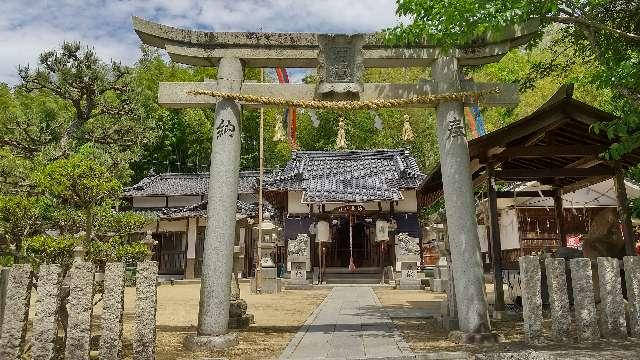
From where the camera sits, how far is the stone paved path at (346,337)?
5.61 meters

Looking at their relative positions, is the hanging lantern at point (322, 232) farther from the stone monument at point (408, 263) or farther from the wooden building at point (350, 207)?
the stone monument at point (408, 263)

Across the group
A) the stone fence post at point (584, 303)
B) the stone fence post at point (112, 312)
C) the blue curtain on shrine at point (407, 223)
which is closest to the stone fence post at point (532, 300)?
the stone fence post at point (584, 303)

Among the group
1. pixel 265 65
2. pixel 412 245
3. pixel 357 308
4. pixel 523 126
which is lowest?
pixel 357 308

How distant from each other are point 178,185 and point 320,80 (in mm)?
27695

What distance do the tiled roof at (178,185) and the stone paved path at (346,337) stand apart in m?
22.1

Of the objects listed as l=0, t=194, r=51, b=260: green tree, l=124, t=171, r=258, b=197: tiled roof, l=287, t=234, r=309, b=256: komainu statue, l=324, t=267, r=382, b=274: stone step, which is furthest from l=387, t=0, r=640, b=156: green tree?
l=124, t=171, r=258, b=197: tiled roof

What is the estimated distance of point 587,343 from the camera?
18.0 ft

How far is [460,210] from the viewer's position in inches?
266

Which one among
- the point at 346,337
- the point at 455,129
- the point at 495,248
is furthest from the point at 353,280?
the point at 455,129

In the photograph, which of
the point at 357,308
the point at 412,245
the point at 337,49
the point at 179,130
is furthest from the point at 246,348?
the point at 179,130

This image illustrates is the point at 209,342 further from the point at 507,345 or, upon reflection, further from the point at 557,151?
the point at 557,151

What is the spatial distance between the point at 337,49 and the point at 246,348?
194 inches

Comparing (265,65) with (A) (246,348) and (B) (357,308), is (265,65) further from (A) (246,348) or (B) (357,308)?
(B) (357,308)

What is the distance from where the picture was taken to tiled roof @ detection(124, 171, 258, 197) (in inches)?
1244
